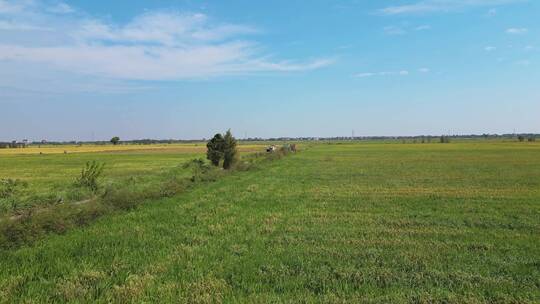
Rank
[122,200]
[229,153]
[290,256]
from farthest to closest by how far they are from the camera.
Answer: [229,153] < [122,200] < [290,256]

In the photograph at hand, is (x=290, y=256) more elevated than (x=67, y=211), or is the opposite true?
(x=67, y=211)

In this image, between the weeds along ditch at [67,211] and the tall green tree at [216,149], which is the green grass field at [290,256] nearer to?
the weeds along ditch at [67,211]

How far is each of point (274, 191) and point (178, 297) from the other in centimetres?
1599

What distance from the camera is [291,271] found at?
8250 millimetres

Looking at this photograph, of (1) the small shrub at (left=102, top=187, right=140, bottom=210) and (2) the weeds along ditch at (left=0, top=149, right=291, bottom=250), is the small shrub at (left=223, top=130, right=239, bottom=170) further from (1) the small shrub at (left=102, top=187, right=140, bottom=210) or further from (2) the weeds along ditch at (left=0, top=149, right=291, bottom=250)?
(1) the small shrub at (left=102, top=187, right=140, bottom=210)

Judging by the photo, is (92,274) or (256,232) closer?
(92,274)

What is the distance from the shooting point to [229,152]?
133 ft

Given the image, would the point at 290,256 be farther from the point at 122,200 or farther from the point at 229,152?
the point at 229,152

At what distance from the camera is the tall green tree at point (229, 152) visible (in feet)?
132

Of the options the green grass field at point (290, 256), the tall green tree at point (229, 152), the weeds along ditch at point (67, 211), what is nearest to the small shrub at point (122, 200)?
the weeds along ditch at point (67, 211)

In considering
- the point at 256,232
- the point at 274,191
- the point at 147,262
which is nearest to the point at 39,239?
the point at 147,262

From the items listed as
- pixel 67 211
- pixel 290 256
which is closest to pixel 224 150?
pixel 67 211

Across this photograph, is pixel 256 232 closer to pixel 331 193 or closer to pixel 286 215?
pixel 286 215

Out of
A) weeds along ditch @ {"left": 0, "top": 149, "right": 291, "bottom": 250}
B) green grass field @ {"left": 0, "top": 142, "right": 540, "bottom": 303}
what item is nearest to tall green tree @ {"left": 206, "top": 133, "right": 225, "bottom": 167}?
weeds along ditch @ {"left": 0, "top": 149, "right": 291, "bottom": 250}
